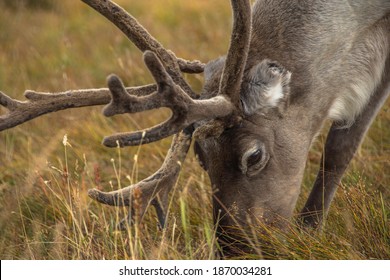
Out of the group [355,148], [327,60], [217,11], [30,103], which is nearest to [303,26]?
[327,60]

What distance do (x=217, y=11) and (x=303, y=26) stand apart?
6.66 meters

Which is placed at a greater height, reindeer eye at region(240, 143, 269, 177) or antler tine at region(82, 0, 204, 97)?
antler tine at region(82, 0, 204, 97)

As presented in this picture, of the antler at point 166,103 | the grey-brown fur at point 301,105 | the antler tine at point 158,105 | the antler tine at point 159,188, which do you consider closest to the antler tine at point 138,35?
the antler at point 166,103

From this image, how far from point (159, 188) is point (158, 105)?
677 millimetres

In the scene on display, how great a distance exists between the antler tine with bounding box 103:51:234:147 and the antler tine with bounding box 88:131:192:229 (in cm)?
35

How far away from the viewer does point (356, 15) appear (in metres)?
4.24

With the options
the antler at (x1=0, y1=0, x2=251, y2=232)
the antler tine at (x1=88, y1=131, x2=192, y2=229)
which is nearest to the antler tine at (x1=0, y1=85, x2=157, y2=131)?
the antler at (x1=0, y1=0, x2=251, y2=232)

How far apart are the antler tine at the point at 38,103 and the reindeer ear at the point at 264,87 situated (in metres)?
0.71

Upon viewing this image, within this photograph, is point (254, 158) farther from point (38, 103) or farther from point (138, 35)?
point (38, 103)

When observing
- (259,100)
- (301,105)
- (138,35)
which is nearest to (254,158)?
(259,100)

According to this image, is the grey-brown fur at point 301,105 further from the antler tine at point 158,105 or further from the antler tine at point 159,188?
the antler tine at point 158,105

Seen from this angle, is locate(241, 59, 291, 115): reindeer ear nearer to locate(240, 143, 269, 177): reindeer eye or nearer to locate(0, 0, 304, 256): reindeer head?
locate(0, 0, 304, 256): reindeer head

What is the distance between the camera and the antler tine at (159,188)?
3729 millimetres

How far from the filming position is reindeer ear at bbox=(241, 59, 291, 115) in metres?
3.82
